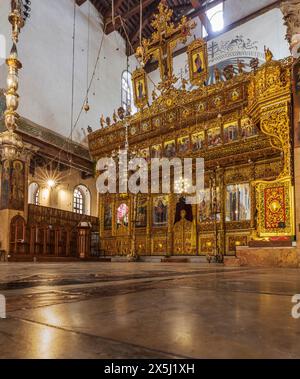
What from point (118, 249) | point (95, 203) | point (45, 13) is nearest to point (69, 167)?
point (95, 203)

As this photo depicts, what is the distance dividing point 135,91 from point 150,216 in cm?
567

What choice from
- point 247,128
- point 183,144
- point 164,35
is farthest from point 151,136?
point 247,128

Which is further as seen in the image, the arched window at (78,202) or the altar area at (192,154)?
the arched window at (78,202)

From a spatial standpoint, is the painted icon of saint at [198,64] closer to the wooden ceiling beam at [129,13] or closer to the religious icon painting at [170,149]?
the religious icon painting at [170,149]

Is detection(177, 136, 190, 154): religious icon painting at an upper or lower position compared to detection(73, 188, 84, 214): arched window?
upper

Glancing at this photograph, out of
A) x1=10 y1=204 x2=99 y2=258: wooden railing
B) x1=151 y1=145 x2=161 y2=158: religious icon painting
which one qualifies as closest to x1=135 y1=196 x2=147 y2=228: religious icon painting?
x1=151 y1=145 x2=161 y2=158: religious icon painting

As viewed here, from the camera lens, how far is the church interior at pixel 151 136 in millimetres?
6754

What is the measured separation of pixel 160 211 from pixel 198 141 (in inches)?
136

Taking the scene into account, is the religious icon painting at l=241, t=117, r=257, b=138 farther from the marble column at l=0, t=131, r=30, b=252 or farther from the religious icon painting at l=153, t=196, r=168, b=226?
the marble column at l=0, t=131, r=30, b=252

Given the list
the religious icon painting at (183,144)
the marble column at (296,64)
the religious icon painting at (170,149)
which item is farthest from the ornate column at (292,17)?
the religious icon painting at (170,149)

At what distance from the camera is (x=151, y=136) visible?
16203mm

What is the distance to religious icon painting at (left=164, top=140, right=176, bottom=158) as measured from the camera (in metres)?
15.4

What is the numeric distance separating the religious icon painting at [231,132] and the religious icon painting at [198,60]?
2.21 m
